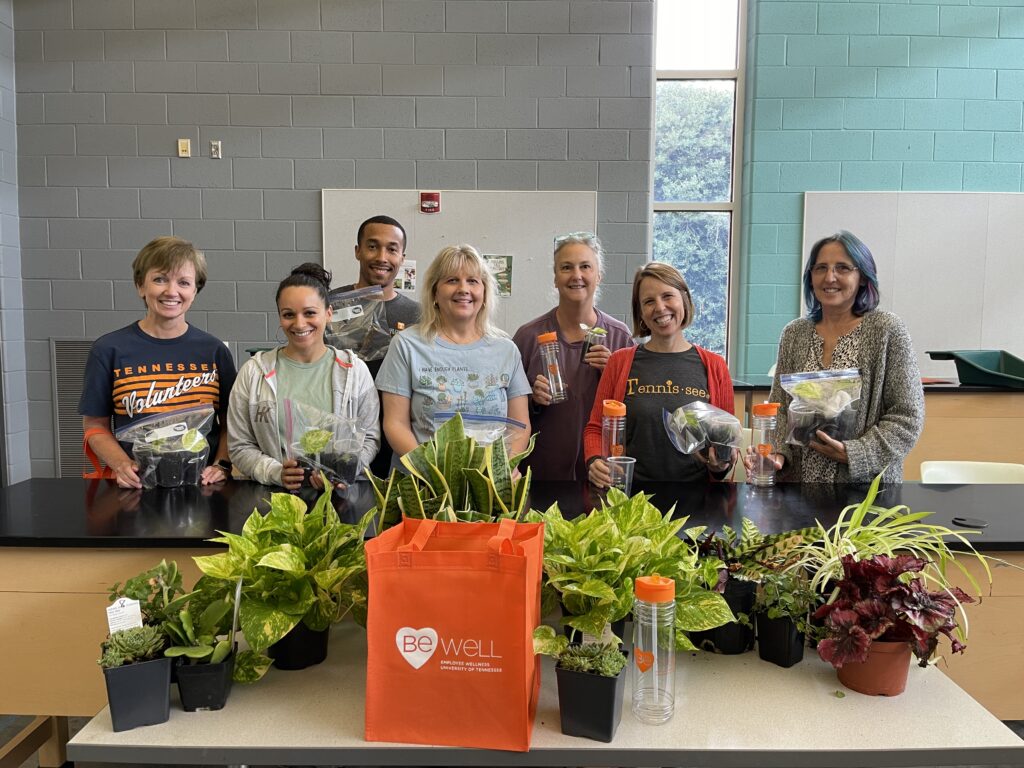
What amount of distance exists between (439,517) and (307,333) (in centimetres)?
136

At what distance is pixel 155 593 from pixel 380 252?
75.2 inches

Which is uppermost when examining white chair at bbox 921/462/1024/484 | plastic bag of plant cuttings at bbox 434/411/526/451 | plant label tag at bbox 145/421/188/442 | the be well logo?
plastic bag of plant cuttings at bbox 434/411/526/451

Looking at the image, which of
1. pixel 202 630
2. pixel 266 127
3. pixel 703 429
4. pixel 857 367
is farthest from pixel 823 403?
pixel 266 127

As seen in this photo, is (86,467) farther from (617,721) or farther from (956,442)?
(956,442)

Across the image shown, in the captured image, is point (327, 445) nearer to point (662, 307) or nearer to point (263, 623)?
point (263, 623)

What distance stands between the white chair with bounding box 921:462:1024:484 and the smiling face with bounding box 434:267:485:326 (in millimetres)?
1723

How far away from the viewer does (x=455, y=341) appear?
2557mm

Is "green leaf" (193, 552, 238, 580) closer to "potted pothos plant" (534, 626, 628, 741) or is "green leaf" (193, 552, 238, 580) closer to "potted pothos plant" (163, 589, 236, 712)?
"potted pothos plant" (163, 589, 236, 712)

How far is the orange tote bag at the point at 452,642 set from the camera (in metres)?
1.12

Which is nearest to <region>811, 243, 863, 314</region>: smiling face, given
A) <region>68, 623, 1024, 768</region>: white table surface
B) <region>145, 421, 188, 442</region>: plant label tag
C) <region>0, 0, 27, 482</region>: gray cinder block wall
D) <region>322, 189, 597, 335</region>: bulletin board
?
<region>68, 623, 1024, 768</region>: white table surface

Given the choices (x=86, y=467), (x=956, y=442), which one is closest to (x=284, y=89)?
(x=86, y=467)

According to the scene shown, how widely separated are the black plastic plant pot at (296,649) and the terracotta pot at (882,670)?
0.93m

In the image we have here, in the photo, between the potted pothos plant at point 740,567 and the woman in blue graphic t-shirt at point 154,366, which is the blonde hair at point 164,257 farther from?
the potted pothos plant at point 740,567

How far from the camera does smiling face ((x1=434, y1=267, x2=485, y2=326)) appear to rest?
8.11 ft
